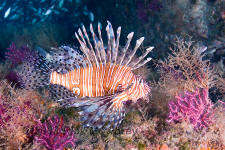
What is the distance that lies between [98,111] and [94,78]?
0.82 meters

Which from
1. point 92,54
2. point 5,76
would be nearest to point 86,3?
point 5,76

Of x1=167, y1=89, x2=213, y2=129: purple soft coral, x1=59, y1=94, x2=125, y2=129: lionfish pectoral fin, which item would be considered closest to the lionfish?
x1=59, y1=94, x2=125, y2=129: lionfish pectoral fin

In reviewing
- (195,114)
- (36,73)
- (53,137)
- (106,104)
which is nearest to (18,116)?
(53,137)

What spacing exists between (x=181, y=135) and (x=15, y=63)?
630 centimetres

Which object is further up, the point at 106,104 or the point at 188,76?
the point at 188,76

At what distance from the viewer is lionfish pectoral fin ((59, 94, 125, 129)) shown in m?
3.02

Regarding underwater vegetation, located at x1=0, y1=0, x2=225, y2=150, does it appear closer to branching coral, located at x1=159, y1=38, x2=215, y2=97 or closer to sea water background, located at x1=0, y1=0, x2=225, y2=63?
branching coral, located at x1=159, y1=38, x2=215, y2=97

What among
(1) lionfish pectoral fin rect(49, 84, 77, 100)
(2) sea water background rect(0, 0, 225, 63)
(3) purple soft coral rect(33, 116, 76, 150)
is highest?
(2) sea water background rect(0, 0, 225, 63)

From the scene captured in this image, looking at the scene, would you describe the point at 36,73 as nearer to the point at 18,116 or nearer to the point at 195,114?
the point at 18,116

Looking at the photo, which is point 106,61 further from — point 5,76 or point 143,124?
point 5,76

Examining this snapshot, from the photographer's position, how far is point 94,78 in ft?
12.0

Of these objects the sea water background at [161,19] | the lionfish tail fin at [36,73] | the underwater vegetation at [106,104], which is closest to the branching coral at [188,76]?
the underwater vegetation at [106,104]

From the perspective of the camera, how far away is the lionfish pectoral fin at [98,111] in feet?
9.91

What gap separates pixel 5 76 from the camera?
5613 mm
